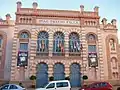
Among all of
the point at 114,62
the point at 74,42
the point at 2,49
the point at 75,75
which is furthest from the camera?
the point at 114,62

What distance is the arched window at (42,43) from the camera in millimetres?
31969

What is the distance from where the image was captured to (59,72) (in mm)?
31328

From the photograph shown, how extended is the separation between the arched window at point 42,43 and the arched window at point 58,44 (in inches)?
59.1

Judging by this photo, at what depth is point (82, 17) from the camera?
1350 inches

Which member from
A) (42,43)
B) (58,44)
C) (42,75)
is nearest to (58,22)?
(58,44)

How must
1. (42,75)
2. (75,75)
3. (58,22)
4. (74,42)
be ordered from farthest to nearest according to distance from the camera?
(58,22) → (74,42) → (75,75) → (42,75)

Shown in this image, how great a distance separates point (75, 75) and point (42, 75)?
5.79 meters

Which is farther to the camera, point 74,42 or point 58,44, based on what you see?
point 74,42

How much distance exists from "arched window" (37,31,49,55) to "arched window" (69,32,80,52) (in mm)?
4345

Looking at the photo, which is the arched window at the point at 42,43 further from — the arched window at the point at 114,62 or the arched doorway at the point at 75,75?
the arched window at the point at 114,62

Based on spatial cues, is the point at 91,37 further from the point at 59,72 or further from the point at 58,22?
the point at 59,72

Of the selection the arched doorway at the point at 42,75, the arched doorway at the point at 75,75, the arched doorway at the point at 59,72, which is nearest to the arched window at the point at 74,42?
the arched doorway at the point at 75,75

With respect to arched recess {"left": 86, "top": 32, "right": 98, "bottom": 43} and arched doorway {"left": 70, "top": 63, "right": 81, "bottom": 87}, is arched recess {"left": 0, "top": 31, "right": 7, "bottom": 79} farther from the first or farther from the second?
arched recess {"left": 86, "top": 32, "right": 98, "bottom": 43}

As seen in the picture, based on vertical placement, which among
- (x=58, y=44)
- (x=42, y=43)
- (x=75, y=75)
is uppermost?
(x=42, y=43)
